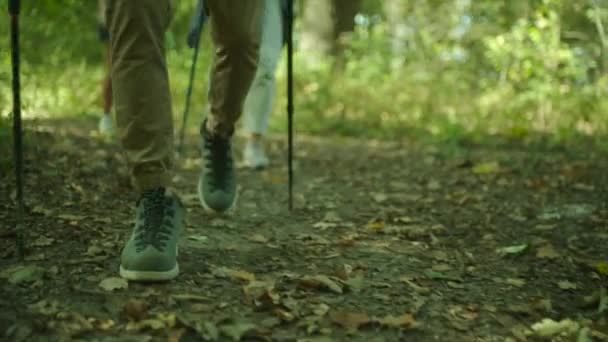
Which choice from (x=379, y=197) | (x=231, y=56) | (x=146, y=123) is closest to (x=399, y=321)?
(x=146, y=123)

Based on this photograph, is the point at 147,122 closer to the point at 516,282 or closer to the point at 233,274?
the point at 233,274

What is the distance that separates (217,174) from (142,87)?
113 cm

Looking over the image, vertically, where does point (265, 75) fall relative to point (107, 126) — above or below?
above

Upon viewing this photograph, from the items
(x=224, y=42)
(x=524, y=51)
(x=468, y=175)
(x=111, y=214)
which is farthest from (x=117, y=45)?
(x=524, y=51)

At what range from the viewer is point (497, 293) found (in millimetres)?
2758

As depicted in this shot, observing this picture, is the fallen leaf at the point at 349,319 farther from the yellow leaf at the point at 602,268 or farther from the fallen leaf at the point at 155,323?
the yellow leaf at the point at 602,268

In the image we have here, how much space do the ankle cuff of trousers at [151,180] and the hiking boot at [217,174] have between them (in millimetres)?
930

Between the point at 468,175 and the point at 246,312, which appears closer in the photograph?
the point at 246,312

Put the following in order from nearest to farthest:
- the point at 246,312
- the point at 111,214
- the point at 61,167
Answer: the point at 246,312
the point at 111,214
the point at 61,167

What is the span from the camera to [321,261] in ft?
9.98

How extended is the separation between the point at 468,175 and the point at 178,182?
2448mm

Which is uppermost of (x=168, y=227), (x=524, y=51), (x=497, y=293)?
(x=524, y=51)

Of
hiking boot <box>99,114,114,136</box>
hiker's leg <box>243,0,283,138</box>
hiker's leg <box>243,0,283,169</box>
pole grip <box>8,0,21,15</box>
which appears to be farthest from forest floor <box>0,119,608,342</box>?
hiking boot <box>99,114,114,136</box>

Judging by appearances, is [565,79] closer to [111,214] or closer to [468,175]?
[468,175]
